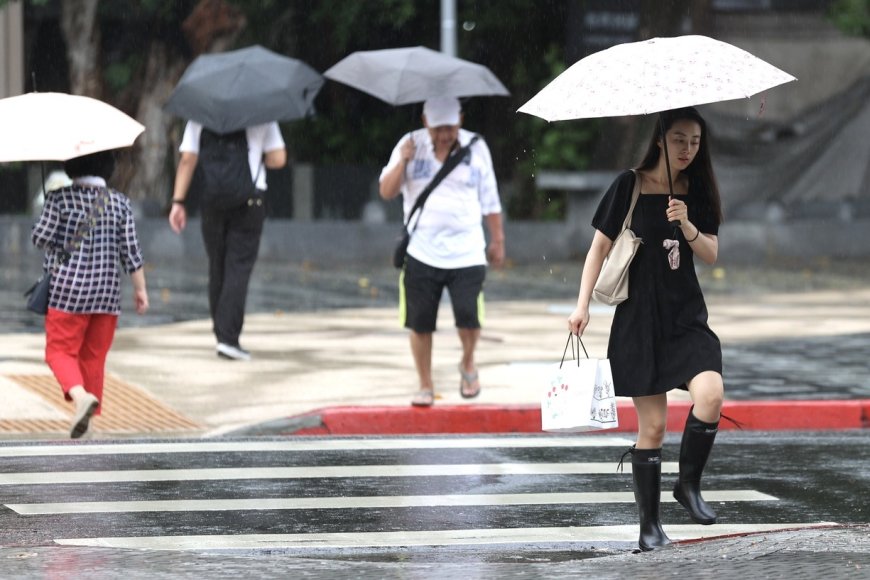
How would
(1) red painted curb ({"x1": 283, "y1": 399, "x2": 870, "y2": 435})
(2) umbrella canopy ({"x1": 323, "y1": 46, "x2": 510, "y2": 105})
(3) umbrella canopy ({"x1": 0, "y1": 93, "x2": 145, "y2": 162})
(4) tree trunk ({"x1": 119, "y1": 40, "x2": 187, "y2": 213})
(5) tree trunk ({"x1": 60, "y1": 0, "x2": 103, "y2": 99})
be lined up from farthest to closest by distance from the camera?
(4) tree trunk ({"x1": 119, "y1": 40, "x2": 187, "y2": 213}), (5) tree trunk ({"x1": 60, "y1": 0, "x2": 103, "y2": 99}), (2) umbrella canopy ({"x1": 323, "y1": 46, "x2": 510, "y2": 105}), (1) red painted curb ({"x1": 283, "y1": 399, "x2": 870, "y2": 435}), (3) umbrella canopy ({"x1": 0, "y1": 93, "x2": 145, "y2": 162})

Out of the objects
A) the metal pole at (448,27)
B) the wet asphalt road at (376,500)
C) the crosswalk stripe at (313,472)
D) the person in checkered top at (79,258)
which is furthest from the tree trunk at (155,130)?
the crosswalk stripe at (313,472)

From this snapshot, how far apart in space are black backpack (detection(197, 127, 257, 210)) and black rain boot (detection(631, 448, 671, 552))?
19.5 feet

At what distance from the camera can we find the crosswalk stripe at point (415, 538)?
671 centimetres

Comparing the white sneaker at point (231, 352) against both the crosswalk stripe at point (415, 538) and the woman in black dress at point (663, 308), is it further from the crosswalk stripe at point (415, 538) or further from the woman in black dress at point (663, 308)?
the woman in black dress at point (663, 308)

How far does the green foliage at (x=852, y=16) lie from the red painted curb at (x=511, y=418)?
13.3 m

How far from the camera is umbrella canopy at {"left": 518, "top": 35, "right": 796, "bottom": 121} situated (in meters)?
6.25

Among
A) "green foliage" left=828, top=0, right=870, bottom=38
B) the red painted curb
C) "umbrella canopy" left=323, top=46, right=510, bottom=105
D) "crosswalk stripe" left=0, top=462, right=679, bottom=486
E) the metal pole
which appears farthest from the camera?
→ "green foliage" left=828, top=0, right=870, bottom=38

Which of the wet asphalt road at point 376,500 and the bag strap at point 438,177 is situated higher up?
the bag strap at point 438,177

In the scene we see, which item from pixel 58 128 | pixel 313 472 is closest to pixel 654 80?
pixel 313 472

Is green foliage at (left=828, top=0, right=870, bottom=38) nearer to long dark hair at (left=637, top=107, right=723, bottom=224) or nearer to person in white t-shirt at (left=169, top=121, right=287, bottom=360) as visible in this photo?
person in white t-shirt at (left=169, top=121, right=287, bottom=360)

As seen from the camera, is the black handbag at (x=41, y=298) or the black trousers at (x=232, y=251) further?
the black trousers at (x=232, y=251)

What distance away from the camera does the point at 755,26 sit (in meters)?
24.5

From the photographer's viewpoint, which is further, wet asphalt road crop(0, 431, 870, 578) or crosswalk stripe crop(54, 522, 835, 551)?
crosswalk stripe crop(54, 522, 835, 551)

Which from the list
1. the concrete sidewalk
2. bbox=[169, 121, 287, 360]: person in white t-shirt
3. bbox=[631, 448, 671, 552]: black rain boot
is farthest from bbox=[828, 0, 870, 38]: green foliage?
bbox=[631, 448, 671, 552]: black rain boot
